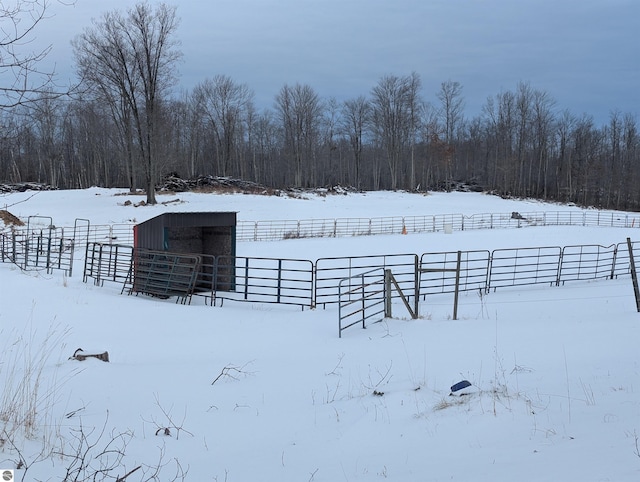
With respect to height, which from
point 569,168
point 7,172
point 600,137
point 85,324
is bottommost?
point 85,324

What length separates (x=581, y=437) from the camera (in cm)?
438

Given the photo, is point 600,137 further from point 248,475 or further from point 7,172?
point 248,475

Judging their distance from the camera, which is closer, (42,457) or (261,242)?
(42,457)

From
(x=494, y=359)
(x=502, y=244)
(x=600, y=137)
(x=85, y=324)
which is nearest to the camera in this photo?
(x=494, y=359)

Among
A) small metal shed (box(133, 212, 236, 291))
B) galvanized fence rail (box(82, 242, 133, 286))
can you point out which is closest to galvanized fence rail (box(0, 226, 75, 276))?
galvanized fence rail (box(82, 242, 133, 286))

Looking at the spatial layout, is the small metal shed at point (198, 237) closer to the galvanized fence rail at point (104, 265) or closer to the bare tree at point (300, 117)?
the galvanized fence rail at point (104, 265)

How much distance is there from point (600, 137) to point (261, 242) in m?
77.1

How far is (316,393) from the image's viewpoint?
6723 millimetres

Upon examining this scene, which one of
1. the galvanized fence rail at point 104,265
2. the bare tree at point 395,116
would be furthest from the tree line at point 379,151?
the galvanized fence rail at point 104,265

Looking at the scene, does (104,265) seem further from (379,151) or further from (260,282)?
(379,151)

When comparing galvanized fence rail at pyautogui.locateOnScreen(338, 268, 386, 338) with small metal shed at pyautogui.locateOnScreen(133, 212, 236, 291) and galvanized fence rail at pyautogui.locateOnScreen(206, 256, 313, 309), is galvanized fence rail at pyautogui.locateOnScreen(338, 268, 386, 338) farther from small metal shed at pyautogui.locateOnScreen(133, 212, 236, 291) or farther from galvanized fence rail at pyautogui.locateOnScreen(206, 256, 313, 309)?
small metal shed at pyautogui.locateOnScreen(133, 212, 236, 291)

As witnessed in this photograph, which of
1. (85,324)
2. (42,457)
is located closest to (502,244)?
(85,324)

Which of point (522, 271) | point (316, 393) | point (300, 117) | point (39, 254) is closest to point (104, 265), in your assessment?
point (39, 254)

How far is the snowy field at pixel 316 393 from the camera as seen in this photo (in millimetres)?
4223
